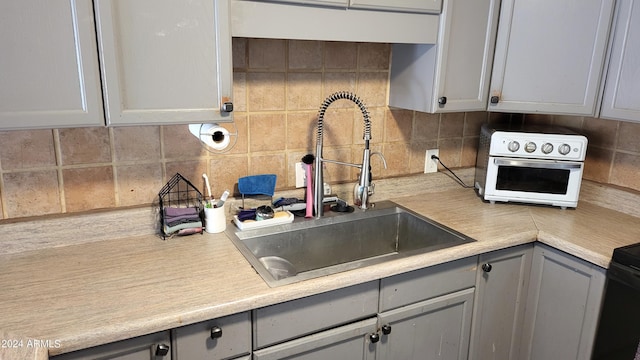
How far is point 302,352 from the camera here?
1391 mm

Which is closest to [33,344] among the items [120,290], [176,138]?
[120,290]

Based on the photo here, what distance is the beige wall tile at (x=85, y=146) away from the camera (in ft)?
4.97

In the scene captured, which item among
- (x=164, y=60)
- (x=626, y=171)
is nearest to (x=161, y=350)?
(x=164, y=60)

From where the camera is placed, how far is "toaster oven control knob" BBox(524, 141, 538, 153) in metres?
1.94

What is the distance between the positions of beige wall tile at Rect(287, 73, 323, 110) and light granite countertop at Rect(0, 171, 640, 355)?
0.61 meters

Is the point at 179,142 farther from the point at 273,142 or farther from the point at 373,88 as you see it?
the point at 373,88

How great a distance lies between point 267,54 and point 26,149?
874 millimetres

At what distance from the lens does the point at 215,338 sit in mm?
1241

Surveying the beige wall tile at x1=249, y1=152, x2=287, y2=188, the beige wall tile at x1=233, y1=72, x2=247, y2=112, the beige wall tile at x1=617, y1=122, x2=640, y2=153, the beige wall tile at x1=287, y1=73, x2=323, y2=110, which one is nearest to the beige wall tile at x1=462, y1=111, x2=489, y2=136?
the beige wall tile at x1=617, y1=122, x2=640, y2=153

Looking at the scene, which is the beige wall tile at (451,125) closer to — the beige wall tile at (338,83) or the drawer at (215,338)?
the beige wall tile at (338,83)

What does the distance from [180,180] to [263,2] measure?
709mm

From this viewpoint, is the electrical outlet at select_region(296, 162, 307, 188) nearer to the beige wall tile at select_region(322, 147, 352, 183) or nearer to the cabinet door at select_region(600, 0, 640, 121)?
the beige wall tile at select_region(322, 147, 352, 183)

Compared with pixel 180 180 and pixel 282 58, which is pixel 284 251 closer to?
pixel 180 180

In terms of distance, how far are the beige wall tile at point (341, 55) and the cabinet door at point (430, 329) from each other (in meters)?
0.99
